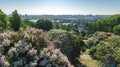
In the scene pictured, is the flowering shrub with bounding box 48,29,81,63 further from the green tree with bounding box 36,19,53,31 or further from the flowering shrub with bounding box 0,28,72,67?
the green tree with bounding box 36,19,53,31

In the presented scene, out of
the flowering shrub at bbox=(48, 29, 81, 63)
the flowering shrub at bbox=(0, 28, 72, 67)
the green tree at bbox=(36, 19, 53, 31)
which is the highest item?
the flowering shrub at bbox=(0, 28, 72, 67)

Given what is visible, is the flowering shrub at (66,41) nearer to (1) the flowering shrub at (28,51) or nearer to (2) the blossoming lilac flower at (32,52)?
(1) the flowering shrub at (28,51)

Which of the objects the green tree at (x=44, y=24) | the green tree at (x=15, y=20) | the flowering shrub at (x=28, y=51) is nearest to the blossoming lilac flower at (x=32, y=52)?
the flowering shrub at (x=28, y=51)

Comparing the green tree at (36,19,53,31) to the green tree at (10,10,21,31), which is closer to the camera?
the green tree at (10,10,21,31)

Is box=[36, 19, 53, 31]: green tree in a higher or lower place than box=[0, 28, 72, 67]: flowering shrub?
lower

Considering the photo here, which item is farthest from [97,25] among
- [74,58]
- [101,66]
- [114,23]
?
[101,66]

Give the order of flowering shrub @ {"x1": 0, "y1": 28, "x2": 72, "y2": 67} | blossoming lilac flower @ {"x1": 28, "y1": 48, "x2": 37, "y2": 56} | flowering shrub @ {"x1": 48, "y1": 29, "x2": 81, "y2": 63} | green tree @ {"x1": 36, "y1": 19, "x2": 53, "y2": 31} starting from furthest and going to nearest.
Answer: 1. green tree @ {"x1": 36, "y1": 19, "x2": 53, "y2": 31}
2. flowering shrub @ {"x1": 48, "y1": 29, "x2": 81, "y2": 63}
3. blossoming lilac flower @ {"x1": 28, "y1": 48, "x2": 37, "y2": 56}
4. flowering shrub @ {"x1": 0, "y1": 28, "x2": 72, "y2": 67}

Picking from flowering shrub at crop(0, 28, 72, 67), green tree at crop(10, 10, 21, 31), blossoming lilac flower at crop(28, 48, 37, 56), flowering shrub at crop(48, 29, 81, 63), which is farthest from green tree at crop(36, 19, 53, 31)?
blossoming lilac flower at crop(28, 48, 37, 56)

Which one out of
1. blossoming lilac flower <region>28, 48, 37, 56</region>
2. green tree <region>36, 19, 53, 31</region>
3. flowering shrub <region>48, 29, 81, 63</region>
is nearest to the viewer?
blossoming lilac flower <region>28, 48, 37, 56</region>

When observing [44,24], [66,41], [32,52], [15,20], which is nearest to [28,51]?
[32,52]
